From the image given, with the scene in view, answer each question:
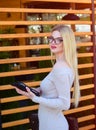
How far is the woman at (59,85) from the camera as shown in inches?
105

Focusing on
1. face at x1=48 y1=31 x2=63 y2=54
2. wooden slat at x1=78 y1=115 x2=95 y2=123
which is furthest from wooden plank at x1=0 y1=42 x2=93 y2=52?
face at x1=48 y1=31 x2=63 y2=54

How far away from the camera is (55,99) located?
268 cm

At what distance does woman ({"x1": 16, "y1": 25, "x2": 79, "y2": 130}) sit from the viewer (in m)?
2.67

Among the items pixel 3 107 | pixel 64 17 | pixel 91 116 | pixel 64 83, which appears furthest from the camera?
pixel 64 17

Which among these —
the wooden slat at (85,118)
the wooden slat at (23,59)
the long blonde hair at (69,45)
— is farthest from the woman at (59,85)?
the wooden slat at (85,118)

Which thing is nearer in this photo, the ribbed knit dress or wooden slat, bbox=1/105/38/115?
the ribbed knit dress

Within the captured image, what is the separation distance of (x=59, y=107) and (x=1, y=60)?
176cm

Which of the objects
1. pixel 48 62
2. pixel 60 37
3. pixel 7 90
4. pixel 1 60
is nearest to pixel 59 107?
pixel 60 37

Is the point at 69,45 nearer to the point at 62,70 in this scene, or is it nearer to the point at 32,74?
the point at 62,70

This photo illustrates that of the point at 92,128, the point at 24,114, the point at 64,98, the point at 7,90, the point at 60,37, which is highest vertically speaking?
the point at 60,37

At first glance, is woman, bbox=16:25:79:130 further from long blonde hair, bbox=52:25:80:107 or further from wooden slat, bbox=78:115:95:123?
wooden slat, bbox=78:115:95:123

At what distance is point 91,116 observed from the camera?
5.36 m

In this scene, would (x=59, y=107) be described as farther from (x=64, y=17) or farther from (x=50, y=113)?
(x=64, y=17)

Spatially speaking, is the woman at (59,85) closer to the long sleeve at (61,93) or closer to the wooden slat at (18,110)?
the long sleeve at (61,93)
